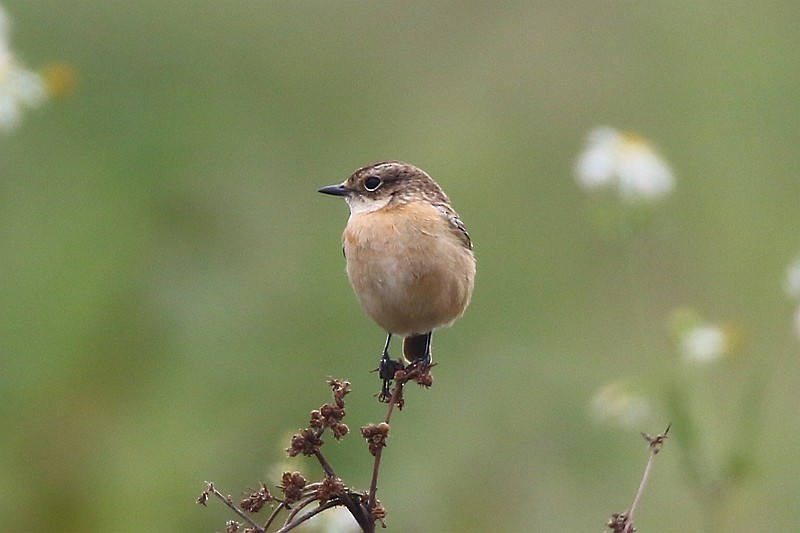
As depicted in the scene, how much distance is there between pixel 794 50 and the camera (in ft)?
32.7

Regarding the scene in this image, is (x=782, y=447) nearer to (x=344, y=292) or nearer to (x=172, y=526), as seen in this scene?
(x=344, y=292)

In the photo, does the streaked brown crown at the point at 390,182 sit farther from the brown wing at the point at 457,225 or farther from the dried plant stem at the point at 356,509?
the dried plant stem at the point at 356,509

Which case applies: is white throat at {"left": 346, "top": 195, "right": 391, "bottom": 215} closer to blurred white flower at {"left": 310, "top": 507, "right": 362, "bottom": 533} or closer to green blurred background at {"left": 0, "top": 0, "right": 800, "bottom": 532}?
green blurred background at {"left": 0, "top": 0, "right": 800, "bottom": 532}

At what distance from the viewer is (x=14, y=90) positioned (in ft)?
18.0

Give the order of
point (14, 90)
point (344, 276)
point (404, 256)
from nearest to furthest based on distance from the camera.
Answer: point (404, 256) < point (14, 90) < point (344, 276)

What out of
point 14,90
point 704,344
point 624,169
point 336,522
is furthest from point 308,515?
point 624,169

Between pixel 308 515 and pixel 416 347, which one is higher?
pixel 416 347

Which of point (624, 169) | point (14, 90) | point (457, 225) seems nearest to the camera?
point (457, 225)

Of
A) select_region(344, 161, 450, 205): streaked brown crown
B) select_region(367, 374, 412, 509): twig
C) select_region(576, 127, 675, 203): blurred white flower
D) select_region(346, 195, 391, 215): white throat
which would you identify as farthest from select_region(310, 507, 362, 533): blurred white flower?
select_region(576, 127, 675, 203): blurred white flower

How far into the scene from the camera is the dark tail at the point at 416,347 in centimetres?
536

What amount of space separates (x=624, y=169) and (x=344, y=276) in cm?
178

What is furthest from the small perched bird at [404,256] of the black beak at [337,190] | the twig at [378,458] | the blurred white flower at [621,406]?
the twig at [378,458]

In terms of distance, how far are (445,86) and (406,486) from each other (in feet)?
15.3

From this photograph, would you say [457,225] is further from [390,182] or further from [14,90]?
[14,90]
